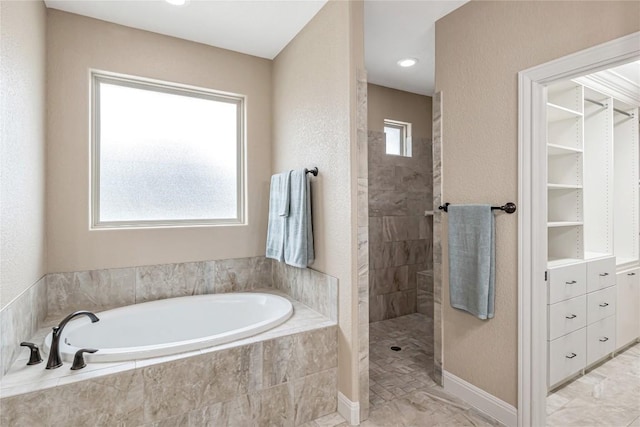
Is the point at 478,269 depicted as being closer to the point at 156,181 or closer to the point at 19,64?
the point at 156,181

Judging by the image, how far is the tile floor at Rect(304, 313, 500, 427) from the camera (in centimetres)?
196

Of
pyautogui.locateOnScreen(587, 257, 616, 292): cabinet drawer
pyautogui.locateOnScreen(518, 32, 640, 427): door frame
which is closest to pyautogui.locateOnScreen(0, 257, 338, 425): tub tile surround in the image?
pyautogui.locateOnScreen(518, 32, 640, 427): door frame

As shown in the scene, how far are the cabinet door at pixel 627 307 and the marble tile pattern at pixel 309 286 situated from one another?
2.44 meters

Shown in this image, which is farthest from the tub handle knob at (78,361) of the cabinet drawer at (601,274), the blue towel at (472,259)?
the cabinet drawer at (601,274)

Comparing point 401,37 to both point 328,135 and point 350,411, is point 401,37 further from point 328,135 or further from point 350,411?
point 350,411

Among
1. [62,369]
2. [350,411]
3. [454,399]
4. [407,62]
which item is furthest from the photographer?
[407,62]

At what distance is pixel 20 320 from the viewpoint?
1.69 m

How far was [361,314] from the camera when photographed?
1986 mm

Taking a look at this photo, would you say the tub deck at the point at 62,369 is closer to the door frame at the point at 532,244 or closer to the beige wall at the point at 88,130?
the beige wall at the point at 88,130

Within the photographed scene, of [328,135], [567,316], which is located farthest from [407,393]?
[328,135]

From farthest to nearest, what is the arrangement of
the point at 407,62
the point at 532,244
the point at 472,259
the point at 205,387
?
the point at 407,62 < the point at 472,259 < the point at 532,244 < the point at 205,387

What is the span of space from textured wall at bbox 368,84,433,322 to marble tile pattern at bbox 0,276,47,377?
2815 millimetres

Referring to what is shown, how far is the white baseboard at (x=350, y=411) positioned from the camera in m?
1.93

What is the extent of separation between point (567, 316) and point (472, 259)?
909 mm
